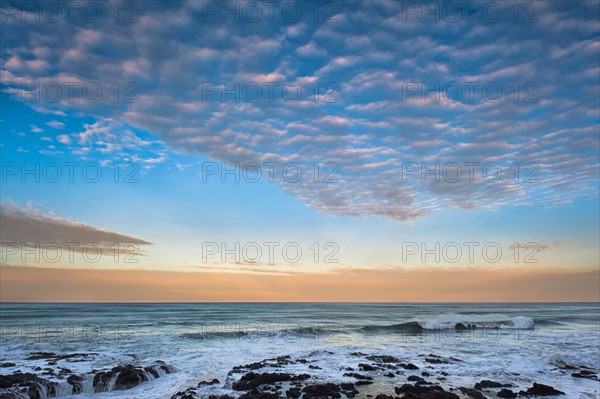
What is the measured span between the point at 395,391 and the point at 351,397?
2.42 metres

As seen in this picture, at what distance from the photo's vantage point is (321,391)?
16656 mm

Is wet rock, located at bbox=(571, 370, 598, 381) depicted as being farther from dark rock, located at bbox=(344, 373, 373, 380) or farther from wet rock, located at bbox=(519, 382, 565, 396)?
dark rock, located at bbox=(344, 373, 373, 380)

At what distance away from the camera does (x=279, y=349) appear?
103ft

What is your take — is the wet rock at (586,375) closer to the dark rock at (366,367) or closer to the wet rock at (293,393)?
the dark rock at (366,367)

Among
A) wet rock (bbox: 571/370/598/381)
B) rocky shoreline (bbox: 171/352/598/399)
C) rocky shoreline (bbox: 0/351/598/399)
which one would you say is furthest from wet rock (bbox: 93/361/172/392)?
wet rock (bbox: 571/370/598/381)

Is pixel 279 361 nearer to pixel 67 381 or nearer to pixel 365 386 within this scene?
pixel 365 386

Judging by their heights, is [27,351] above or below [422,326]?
above

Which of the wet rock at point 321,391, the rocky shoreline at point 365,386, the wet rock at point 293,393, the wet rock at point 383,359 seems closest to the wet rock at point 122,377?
the rocky shoreline at point 365,386

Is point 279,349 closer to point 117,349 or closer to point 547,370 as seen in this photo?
point 117,349

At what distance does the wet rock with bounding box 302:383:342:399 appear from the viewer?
52.5ft

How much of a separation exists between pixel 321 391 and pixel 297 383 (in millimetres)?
2079

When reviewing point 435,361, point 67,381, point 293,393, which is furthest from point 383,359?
point 67,381

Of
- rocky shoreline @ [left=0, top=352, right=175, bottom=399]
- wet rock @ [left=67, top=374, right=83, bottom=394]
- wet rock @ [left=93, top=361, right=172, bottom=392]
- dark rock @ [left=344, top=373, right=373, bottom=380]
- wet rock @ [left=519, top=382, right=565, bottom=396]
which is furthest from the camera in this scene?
dark rock @ [left=344, top=373, right=373, bottom=380]

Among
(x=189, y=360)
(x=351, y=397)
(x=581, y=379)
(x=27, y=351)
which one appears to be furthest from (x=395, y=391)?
(x=27, y=351)
